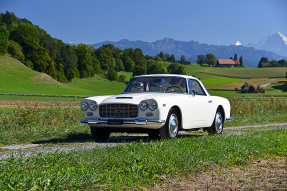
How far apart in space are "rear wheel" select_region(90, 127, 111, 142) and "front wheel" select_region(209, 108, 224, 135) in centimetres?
321

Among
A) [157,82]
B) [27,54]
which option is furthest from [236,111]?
[27,54]

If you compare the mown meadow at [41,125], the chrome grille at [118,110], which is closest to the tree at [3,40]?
the mown meadow at [41,125]

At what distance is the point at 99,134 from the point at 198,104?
276 cm

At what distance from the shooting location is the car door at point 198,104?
435 inches

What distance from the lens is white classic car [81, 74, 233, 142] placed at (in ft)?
32.0

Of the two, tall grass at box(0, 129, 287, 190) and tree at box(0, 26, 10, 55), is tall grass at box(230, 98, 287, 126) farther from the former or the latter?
tree at box(0, 26, 10, 55)

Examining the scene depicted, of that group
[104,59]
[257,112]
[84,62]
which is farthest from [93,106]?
[104,59]

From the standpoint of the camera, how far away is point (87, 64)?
128 meters

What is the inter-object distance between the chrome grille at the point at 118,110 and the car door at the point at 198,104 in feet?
5.92

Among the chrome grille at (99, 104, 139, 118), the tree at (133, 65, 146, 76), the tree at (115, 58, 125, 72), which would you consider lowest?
the chrome grille at (99, 104, 139, 118)

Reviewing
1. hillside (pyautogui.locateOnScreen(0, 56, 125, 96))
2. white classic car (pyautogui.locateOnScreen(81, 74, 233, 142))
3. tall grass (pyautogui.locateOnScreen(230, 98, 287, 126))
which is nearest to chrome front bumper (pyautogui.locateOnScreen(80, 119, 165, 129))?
white classic car (pyautogui.locateOnScreen(81, 74, 233, 142))

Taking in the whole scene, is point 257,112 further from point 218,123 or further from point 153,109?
point 153,109

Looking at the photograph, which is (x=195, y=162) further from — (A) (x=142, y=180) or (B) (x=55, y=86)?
(B) (x=55, y=86)

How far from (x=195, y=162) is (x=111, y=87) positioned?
10722 cm
